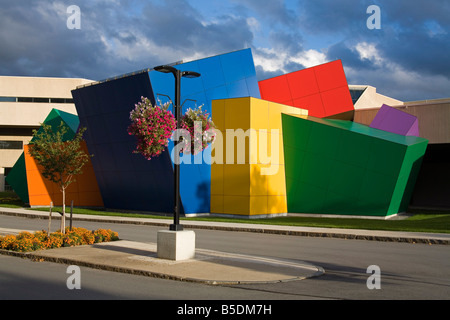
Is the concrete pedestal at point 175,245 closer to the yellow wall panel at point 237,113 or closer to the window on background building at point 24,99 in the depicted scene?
A: the yellow wall panel at point 237,113

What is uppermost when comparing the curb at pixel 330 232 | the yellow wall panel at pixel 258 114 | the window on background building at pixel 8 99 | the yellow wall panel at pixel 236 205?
the window on background building at pixel 8 99

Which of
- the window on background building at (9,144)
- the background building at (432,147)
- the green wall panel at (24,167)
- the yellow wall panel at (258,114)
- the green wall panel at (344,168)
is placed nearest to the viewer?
the green wall panel at (344,168)

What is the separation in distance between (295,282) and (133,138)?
71.8 ft

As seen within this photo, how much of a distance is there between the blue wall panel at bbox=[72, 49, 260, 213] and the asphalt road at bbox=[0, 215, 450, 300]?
14.3 m

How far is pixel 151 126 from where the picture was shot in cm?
1216

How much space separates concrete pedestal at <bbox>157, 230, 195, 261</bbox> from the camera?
11.6 metres

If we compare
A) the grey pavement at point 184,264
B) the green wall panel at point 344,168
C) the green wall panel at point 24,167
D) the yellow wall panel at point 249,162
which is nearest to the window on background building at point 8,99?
the green wall panel at point 24,167

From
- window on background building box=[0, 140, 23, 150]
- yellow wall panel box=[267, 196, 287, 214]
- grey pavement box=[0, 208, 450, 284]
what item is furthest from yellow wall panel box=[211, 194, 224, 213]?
window on background building box=[0, 140, 23, 150]

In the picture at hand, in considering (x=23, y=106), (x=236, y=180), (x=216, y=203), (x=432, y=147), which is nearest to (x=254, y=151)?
(x=236, y=180)

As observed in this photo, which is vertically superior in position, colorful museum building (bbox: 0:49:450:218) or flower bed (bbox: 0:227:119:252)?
colorful museum building (bbox: 0:49:450:218)

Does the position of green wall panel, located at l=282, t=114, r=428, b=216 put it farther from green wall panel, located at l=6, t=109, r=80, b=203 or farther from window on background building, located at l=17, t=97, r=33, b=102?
window on background building, located at l=17, t=97, r=33, b=102

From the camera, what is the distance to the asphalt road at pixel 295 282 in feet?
26.4

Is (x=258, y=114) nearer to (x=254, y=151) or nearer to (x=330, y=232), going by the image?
(x=254, y=151)

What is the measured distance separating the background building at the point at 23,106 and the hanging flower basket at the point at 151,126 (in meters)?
61.5
